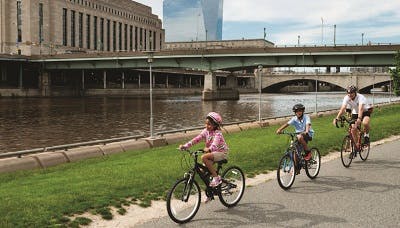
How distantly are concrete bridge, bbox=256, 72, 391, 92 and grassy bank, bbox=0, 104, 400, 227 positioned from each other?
104215 mm

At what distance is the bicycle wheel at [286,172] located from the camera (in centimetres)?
1020

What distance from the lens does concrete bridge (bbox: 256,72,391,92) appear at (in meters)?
123

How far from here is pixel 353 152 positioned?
13266mm

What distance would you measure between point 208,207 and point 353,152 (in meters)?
6.14

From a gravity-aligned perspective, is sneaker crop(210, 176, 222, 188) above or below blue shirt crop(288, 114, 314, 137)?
below

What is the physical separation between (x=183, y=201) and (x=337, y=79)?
138 m

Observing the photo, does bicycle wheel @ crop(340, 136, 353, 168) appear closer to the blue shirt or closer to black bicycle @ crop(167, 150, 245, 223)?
the blue shirt

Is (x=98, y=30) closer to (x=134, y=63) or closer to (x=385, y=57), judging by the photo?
(x=134, y=63)

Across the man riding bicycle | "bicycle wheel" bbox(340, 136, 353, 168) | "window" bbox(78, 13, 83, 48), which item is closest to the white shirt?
the man riding bicycle

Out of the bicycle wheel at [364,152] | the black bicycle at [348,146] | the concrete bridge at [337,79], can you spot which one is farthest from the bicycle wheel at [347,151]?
the concrete bridge at [337,79]

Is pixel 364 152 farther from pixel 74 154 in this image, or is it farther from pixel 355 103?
pixel 74 154

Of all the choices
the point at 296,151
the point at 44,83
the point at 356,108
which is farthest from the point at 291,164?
the point at 44,83

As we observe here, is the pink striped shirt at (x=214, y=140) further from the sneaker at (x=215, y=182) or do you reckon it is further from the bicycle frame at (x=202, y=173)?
the sneaker at (x=215, y=182)

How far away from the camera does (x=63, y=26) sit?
150 metres
